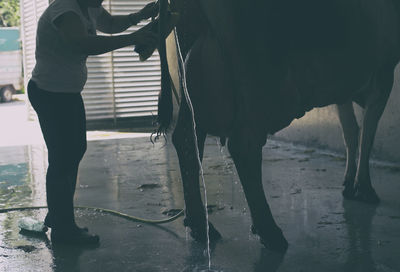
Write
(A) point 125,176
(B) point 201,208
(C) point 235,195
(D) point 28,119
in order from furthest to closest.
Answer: (D) point 28,119, (A) point 125,176, (C) point 235,195, (B) point 201,208

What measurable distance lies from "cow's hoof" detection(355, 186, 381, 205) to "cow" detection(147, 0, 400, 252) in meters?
1.04

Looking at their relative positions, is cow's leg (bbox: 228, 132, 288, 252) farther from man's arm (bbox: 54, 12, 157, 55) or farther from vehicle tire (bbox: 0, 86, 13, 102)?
vehicle tire (bbox: 0, 86, 13, 102)

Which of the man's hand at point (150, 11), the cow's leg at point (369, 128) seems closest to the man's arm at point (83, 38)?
the man's hand at point (150, 11)

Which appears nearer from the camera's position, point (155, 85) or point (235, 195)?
point (235, 195)

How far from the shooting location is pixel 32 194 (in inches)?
248

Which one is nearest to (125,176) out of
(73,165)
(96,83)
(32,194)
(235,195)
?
(32,194)

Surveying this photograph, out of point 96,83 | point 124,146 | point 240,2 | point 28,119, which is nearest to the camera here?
point 240,2

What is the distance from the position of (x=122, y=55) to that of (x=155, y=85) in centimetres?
105

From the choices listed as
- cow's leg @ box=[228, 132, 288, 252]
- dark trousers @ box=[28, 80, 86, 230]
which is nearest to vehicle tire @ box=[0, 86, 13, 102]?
dark trousers @ box=[28, 80, 86, 230]

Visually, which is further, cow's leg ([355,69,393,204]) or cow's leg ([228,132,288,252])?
cow's leg ([355,69,393,204])

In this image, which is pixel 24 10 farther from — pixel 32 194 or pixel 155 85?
pixel 32 194

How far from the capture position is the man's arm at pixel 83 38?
13.1 feet

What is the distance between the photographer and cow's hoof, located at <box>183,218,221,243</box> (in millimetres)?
4320

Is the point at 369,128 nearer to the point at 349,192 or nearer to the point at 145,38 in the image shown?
the point at 349,192
